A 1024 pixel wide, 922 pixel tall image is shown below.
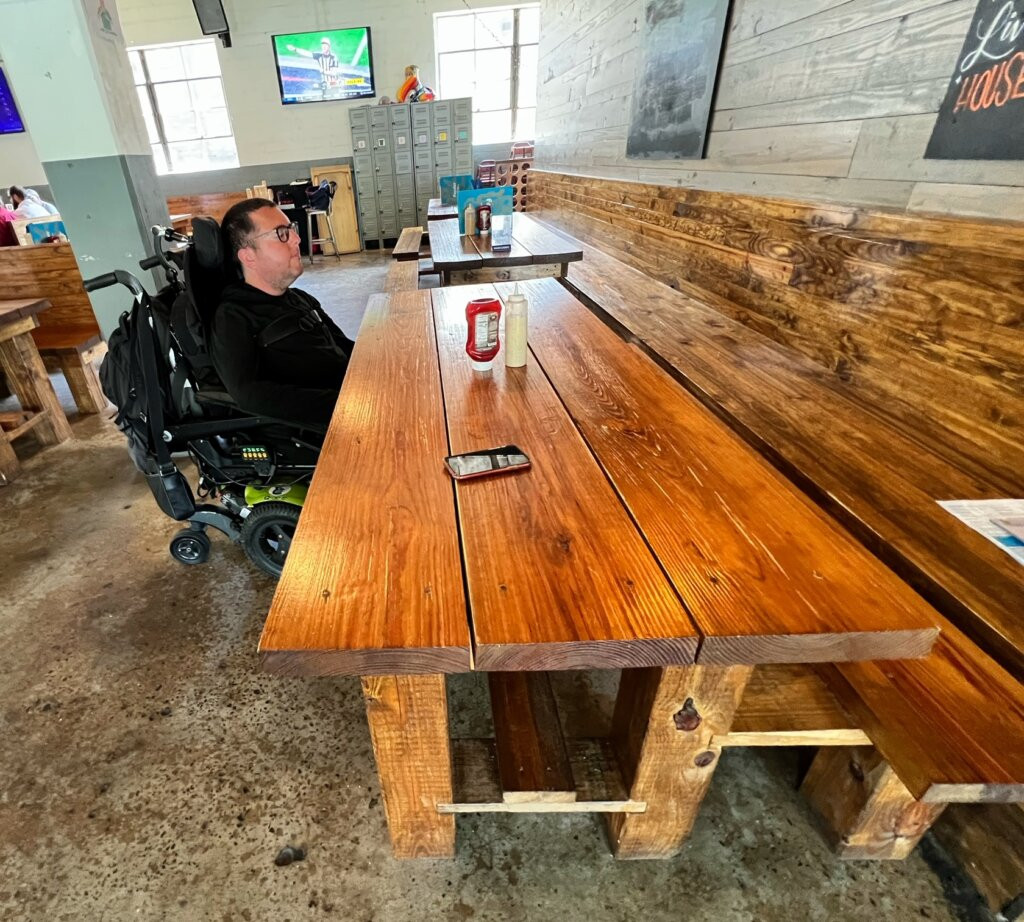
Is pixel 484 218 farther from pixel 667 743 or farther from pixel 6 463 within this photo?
pixel 667 743

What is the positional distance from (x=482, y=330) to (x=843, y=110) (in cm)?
141

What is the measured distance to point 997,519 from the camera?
1.05 meters

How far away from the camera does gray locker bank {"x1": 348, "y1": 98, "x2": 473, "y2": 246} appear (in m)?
7.71

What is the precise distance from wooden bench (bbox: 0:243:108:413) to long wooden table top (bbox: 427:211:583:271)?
87.9 inches

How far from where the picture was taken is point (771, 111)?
2.12 metres

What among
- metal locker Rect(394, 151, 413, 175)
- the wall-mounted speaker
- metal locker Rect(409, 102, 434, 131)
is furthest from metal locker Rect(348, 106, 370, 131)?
the wall-mounted speaker

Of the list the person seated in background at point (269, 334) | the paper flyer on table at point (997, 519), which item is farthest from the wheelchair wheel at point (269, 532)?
the paper flyer on table at point (997, 519)

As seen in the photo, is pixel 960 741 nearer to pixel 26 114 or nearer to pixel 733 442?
pixel 733 442

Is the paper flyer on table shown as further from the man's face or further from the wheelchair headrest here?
the wheelchair headrest

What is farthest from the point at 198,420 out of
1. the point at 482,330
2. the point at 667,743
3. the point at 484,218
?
the point at 484,218

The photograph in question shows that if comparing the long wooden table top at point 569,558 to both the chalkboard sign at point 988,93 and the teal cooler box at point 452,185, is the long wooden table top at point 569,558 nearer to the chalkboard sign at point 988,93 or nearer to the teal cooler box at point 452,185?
the chalkboard sign at point 988,93

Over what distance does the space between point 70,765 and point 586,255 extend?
3555 millimetres

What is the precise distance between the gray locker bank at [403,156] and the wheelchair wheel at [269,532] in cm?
767

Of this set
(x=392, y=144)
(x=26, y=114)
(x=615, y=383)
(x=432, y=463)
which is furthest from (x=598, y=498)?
(x=392, y=144)
